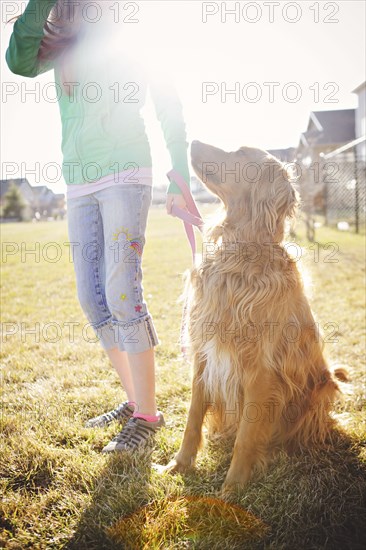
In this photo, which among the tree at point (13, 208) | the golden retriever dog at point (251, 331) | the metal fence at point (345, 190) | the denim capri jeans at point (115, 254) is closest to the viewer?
the golden retriever dog at point (251, 331)

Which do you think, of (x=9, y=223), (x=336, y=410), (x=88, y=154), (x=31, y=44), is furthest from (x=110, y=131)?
(x=9, y=223)

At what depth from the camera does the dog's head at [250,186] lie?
2111mm

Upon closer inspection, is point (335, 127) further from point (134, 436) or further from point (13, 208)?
point (134, 436)

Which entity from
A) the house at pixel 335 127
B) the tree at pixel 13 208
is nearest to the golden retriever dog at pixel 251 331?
the tree at pixel 13 208

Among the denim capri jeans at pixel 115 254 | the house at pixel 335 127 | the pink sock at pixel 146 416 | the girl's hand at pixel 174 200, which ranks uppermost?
the house at pixel 335 127

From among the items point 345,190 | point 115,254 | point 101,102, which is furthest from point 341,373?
point 345,190

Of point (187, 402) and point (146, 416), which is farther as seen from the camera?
point (187, 402)

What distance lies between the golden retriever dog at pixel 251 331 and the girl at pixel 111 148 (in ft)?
0.82

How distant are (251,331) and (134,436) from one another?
78 centimetres

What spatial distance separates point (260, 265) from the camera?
2.02 meters

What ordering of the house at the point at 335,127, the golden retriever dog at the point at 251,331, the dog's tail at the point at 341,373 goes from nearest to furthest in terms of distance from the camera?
1. the golden retriever dog at the point at 251,331
2. the dog's tail at the point at 341,373
3. the house at the point at 335,127

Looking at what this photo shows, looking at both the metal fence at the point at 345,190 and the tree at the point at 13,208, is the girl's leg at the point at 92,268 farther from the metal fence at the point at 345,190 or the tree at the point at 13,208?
the tree at the point at 13,208

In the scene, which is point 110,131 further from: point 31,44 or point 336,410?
point 336,410

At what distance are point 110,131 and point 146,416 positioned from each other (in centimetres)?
141
